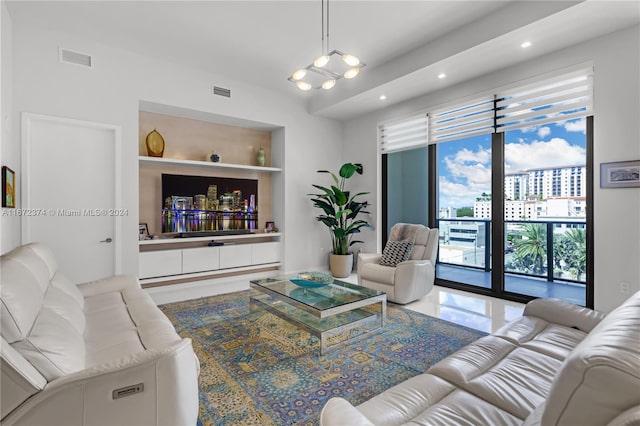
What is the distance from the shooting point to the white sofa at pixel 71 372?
1.22 metres

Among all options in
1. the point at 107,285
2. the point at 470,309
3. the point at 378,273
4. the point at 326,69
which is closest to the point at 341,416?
the point at 107,285

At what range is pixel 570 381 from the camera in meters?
0.78

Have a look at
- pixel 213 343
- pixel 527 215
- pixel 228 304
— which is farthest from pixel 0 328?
pixel 527 215

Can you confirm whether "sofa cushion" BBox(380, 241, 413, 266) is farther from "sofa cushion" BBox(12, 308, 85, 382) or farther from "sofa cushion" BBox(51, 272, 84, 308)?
"sofa cushion" BBox(12, 308, 85, 382)

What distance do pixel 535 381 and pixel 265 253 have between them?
14.3 ft

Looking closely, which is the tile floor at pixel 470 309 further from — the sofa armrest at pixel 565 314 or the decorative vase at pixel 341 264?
the decorative vase at pixel 341 264

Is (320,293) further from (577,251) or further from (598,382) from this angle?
(577,251)

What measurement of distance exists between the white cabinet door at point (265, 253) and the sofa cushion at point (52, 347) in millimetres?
3627

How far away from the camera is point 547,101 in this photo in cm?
376

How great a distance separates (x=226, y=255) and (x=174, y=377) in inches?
142

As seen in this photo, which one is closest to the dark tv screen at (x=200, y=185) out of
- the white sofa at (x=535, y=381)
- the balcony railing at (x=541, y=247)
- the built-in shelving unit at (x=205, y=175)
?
the built-in shelving unit at (x=205, y=175)

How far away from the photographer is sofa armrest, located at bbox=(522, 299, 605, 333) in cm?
203

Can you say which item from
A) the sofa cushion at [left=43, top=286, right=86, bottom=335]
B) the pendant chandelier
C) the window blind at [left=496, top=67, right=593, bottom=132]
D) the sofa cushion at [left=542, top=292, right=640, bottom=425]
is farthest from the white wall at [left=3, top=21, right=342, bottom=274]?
the sofa cushion at [left=542, top=292, right=640, bottom=425]

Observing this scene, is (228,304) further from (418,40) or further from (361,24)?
(418,40)
